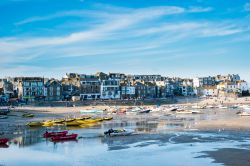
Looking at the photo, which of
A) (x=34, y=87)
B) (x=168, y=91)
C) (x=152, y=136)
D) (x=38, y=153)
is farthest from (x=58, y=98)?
(x=38, y=153)

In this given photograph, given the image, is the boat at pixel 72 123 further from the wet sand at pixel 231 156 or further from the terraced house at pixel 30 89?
the terraced house at pixel 30 89

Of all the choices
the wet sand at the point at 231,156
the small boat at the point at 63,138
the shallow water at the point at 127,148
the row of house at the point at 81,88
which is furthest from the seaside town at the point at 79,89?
the wet sand at the point at 231,156

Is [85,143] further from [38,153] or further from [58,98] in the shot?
[58,98]

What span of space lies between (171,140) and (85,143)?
837cm

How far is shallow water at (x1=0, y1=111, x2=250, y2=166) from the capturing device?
31.2 meters

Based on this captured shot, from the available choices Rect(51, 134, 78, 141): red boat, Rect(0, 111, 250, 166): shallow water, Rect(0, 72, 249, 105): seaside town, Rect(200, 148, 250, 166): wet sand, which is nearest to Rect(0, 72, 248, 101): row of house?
Rect(0, 72, 249, 105): seaside town

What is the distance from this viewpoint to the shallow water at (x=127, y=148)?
3123 cm

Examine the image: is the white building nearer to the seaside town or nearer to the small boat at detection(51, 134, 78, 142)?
the seaside town

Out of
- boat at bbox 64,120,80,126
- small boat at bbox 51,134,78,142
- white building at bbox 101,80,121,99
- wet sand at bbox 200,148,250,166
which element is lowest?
wet sand at bbox 200,148,250,166

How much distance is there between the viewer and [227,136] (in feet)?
143

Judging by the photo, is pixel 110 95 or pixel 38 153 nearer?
pixel 38 153

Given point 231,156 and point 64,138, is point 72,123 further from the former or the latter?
point 231,156

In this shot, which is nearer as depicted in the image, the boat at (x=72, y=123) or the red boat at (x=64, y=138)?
the red boat at (x=64, y=138)

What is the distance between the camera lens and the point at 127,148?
1460 inches
